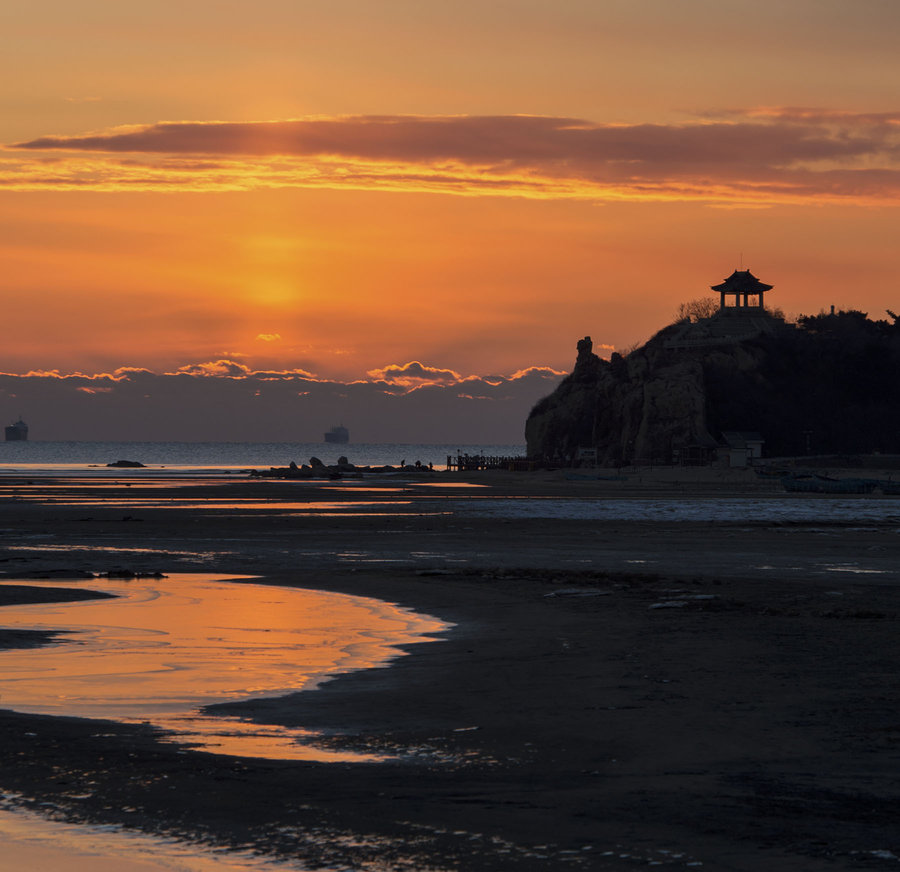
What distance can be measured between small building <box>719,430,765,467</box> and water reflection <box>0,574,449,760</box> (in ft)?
358

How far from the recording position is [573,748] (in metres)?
11.1

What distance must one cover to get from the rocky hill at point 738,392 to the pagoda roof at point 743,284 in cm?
387

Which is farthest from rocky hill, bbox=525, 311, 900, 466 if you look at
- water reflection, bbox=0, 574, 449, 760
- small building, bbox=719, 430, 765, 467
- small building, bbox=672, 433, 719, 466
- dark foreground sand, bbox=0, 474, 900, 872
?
dark foreground sand, bbox=0, 474, 900, 872

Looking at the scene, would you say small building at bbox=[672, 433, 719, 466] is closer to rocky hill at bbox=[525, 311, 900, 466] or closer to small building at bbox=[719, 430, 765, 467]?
rocky hill at bbox=[525, 311, 900, 466]

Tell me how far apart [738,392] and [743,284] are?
27.0 m

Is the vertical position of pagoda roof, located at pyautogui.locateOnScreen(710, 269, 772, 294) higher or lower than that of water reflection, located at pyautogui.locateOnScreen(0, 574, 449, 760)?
higher

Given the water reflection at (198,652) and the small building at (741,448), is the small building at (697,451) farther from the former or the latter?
the water reflection at (198,652)

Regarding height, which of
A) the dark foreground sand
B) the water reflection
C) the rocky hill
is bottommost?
the water reflection

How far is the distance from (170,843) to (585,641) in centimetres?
1016

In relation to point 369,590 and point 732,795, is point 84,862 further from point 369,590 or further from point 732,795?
point 369,590

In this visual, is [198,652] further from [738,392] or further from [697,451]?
[738,392]

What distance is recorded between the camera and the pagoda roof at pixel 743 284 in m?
168

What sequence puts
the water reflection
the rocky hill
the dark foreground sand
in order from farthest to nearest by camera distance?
the rocky hill, the water reflection, the dark foreground sand

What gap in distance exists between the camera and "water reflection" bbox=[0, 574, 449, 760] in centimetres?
1270
